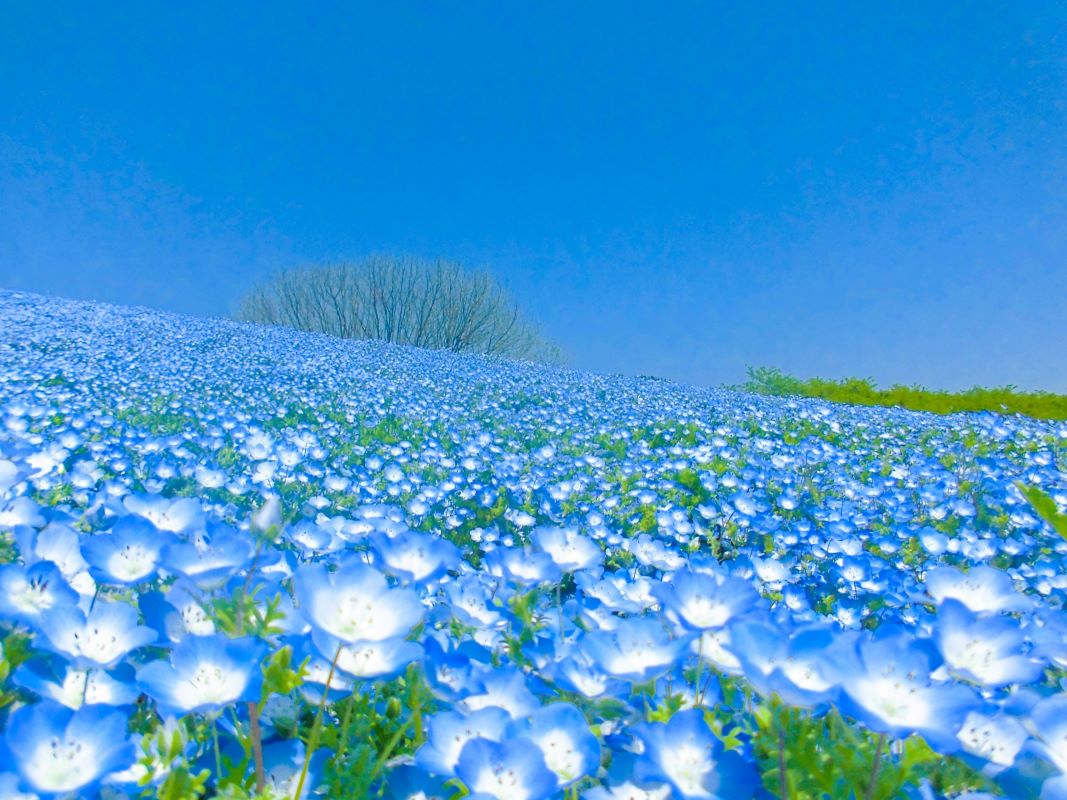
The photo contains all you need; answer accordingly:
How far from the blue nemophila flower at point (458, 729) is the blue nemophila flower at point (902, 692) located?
39 centimetres

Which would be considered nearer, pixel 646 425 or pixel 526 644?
pixel 526 644

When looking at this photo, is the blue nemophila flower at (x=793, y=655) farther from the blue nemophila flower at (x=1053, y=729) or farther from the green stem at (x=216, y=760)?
the green stem at (x=216, y=760)

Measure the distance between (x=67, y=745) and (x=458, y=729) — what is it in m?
0.42

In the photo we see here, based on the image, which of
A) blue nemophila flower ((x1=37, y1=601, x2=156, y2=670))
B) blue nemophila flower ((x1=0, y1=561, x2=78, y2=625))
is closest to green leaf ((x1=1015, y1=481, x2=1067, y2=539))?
blue nemophila flower ((x1=37, y1=601, x2=156, y2=670))

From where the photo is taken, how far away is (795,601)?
10.5ft

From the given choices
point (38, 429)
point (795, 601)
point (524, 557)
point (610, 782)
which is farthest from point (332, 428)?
point (610, 782)

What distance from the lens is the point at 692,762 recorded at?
32.8 inches

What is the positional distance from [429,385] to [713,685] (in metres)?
11.5

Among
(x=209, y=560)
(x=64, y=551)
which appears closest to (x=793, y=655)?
(x=209, y=560)

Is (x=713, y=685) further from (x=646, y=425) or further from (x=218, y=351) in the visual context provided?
(x=218, y=351)

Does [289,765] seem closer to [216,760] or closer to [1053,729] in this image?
[216,760]

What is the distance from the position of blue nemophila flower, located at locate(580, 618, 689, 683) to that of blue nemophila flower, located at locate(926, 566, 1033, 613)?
1.54 feet

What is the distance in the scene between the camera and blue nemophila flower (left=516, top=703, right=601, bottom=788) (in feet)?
2.84

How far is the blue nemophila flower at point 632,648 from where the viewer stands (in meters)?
0.99
